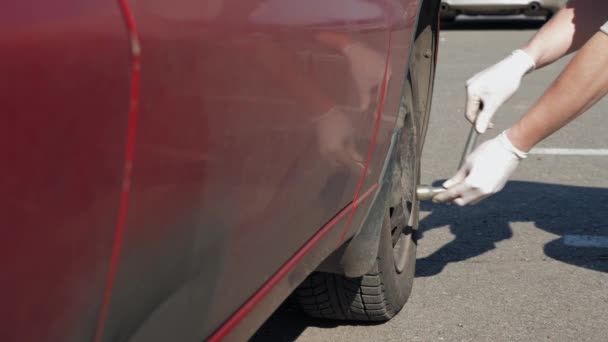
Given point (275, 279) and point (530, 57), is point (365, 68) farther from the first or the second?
point (530, 57)

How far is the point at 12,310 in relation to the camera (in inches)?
38.7

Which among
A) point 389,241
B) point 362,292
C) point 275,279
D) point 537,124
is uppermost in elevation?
point 275,279

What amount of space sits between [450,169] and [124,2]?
4254 mm

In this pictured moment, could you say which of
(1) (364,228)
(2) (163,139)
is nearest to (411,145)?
(1) (364,228)

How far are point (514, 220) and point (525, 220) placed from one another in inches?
1.9

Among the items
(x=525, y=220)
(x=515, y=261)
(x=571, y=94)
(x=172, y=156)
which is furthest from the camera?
(x=525, y=220)

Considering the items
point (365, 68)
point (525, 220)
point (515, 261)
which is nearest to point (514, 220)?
point (525, 220)

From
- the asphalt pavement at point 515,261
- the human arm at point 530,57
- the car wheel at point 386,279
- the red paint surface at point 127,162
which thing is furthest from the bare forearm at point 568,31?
the red paint surface at point 127,162

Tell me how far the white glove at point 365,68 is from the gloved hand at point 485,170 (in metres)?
0.62

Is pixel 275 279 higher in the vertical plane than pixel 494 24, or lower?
higher

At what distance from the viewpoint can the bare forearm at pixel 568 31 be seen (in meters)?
3.08

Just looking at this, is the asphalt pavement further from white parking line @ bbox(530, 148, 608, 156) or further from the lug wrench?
the lug wrench

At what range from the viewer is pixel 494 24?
14.7m

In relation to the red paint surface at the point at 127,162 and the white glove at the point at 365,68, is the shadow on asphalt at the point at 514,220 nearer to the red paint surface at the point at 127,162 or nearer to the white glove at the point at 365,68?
the white glove at the point at 365,68
